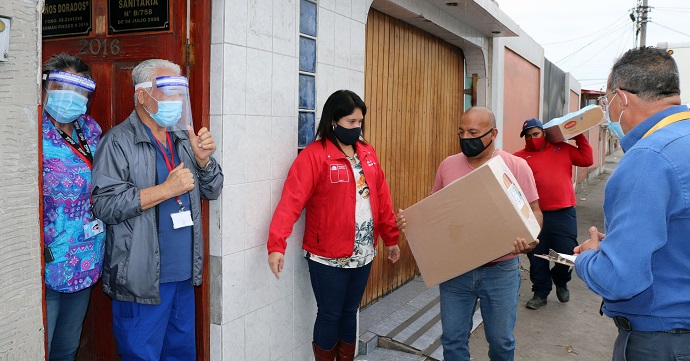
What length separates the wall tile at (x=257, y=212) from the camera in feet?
10.4

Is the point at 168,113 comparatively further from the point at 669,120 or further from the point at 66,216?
the point at 669,120

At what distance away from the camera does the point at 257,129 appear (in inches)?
125

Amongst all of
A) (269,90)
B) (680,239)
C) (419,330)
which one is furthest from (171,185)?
(419,330)

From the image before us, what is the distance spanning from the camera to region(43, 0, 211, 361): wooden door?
9.64 ft

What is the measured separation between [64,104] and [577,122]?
4.52 metres

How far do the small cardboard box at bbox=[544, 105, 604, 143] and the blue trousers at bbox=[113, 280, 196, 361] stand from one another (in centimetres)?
397

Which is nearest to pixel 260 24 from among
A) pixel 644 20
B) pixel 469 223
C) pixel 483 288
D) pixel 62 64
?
pixel 62 64

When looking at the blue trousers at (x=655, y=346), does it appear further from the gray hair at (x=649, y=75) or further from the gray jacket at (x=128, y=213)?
the gray jacket at (x=128, y=213)

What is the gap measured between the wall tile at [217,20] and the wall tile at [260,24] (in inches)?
7.9

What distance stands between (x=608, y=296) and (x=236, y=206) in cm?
191

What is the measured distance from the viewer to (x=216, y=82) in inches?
116

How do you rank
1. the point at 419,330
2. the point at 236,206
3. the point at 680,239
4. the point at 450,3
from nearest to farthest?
the point at 680,239, the point at 236,206, the point at 419,330, the point at 450,3

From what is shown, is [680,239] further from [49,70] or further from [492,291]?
[49,70]

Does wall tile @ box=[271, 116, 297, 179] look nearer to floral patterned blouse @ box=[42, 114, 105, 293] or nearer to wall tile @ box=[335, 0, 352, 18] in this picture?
wall tile @ box=[335, 0, 352, 18]
